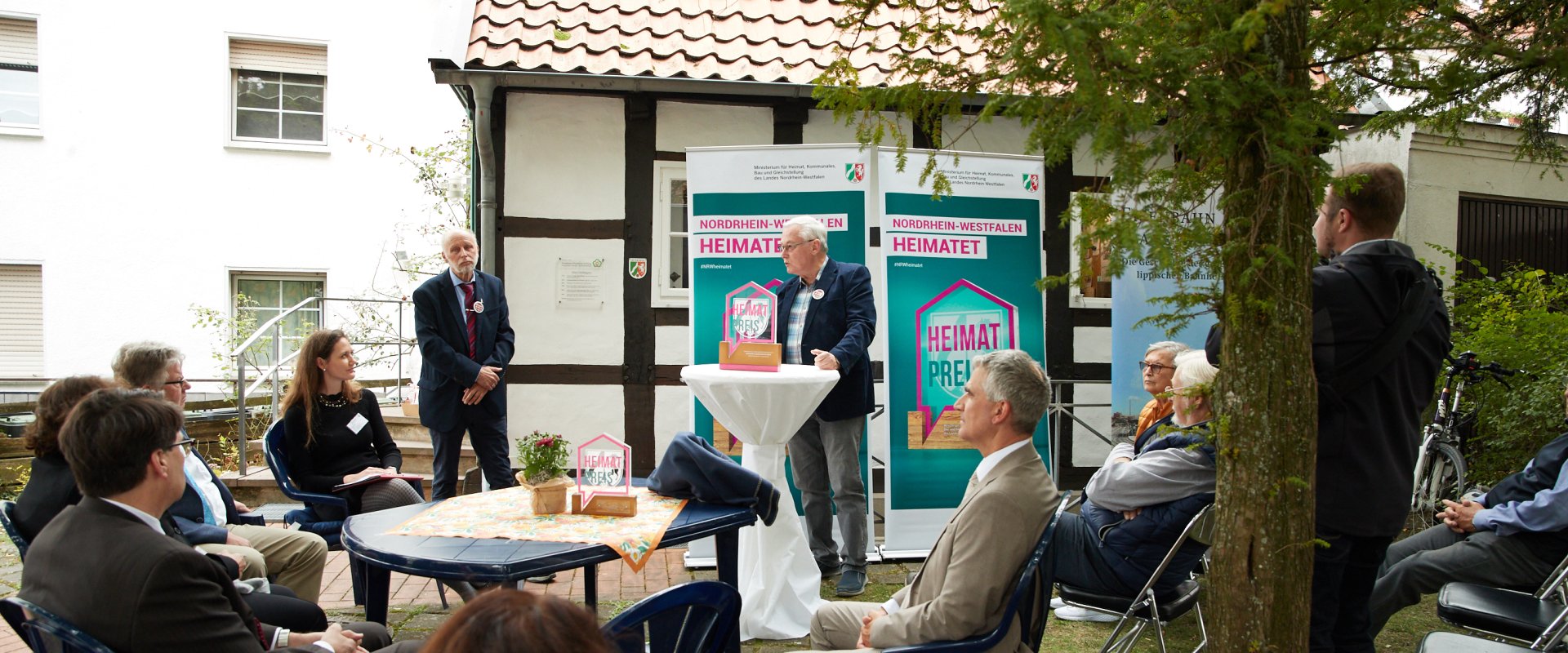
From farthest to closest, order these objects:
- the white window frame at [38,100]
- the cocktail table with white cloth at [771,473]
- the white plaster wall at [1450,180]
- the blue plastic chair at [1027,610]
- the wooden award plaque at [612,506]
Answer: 1. the white window frame at [38,100]
2. the white plaster wall at [1450,180]
3. the cocktail table with white cloth at [771,473]
4. the wooden award plaque at [612,506]
5. the blue plastic chair at [1027,610]

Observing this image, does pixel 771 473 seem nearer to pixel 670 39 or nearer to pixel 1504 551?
pixel 1504 551

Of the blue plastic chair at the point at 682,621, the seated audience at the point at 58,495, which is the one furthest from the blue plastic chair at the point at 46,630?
the blue plastic chair at the point at 682,621

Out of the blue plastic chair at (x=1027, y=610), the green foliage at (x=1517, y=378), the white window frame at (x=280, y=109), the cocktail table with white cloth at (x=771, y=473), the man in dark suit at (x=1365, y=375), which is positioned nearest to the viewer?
the blue plastic chair at (x=1027, y=610)

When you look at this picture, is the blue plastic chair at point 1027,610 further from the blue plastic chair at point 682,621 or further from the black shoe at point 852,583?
the black shoe at point 852,583

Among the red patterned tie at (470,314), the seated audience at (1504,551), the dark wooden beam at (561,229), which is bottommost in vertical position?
the seated audience at (1504,551)

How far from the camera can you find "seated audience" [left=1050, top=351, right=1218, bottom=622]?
9.71 feet

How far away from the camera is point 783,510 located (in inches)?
146

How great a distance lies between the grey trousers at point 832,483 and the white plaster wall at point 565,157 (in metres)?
2.34

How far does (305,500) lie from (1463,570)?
4.04 m

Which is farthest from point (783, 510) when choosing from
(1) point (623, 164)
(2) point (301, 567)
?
(1) point (623, 164)

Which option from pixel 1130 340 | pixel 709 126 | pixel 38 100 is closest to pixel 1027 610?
pixel 1130 340

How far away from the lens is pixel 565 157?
6102 mm

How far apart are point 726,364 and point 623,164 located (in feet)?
8.60

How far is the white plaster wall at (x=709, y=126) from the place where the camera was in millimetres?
6227
